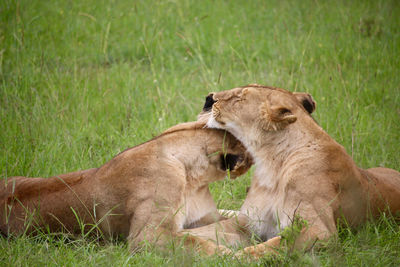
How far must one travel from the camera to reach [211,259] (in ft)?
10.8

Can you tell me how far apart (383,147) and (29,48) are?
4460 mm

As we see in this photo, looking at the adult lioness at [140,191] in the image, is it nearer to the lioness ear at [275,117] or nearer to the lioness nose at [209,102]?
the lioness nose at [209,102]

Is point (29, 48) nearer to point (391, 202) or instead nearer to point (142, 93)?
point (142, 93)

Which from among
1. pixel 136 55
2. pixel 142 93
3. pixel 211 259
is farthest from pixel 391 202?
pixel 136 55

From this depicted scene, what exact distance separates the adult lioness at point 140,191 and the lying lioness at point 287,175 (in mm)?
144

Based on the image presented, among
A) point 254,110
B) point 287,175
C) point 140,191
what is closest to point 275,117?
point 254,110

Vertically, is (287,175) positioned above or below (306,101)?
below

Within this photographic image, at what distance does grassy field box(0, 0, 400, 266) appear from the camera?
3598 millimetres

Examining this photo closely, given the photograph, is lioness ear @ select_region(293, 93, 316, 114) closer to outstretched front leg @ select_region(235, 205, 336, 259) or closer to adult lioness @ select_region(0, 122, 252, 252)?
adult lioness @ select_region(0, 122, 252, 252)

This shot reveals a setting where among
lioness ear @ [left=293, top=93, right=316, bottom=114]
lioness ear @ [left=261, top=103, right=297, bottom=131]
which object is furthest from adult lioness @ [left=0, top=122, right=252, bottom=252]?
lioness ear @ [left=293, top=93, right=316, bottom=114]

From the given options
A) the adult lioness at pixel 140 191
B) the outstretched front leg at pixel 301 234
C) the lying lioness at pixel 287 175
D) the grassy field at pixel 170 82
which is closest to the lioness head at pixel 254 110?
the lying lioness at pixel 287 175

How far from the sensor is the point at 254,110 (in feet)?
11.9

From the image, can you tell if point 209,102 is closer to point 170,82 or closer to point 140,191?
point 140,191

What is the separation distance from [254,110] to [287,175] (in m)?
0.49
